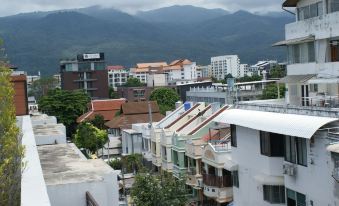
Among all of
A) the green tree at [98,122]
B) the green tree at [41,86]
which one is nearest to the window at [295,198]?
the green tree at [98,122]

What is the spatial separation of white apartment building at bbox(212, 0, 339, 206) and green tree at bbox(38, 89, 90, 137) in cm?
4273

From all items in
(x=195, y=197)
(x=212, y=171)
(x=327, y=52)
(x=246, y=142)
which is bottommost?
(x=195, y=197)

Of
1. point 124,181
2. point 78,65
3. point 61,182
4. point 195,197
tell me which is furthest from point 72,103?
point 61,182

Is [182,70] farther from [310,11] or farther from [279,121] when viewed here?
[279,121]

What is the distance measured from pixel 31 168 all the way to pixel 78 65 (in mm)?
101143

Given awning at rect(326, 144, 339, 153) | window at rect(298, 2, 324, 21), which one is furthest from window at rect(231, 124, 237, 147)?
awning at rect(326, 144, 339, 153)

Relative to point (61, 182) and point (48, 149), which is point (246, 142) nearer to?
point (48, 149)

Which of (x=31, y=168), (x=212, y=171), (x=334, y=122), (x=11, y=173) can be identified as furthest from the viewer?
(x=212, y=171)

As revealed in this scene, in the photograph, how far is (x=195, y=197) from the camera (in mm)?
29531

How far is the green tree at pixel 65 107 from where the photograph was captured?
62.0 metres

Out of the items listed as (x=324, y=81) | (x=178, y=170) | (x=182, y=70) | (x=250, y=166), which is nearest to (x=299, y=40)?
(x=324, y=81)

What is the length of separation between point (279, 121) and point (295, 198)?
2730 millimetres

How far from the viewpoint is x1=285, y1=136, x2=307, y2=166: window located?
16.5 m

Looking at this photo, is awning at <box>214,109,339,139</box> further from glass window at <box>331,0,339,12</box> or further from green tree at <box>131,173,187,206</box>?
glass window at <box>331,0,339,12</box>
